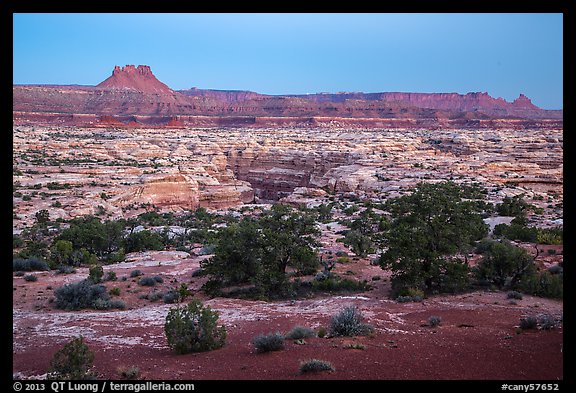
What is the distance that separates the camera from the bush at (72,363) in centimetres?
571

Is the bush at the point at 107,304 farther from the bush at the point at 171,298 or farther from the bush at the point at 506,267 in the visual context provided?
the bush at the point at 506,267

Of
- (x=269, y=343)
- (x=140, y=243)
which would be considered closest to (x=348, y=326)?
(x=269, y=343)

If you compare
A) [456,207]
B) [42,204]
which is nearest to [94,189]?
[42,204]

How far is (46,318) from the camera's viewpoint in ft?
30.9

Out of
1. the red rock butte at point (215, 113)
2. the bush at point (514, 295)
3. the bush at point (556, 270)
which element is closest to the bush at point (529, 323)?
the bush at point (514, 295)

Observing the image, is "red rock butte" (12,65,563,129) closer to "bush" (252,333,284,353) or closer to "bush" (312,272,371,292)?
"bush" (312,272,371,292)

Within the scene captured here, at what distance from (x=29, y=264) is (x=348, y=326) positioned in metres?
11.2

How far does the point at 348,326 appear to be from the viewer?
7391mm

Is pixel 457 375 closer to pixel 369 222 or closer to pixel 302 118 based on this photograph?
pixel 369 222

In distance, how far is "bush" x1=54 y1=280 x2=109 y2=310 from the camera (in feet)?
34.1

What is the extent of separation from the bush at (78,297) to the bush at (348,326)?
5737 millimetres

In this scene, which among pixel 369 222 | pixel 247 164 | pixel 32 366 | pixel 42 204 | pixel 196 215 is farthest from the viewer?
pixel 247 164

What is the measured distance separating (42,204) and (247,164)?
28.8 metres

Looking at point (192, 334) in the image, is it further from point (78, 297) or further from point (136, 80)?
point (136, 80)
